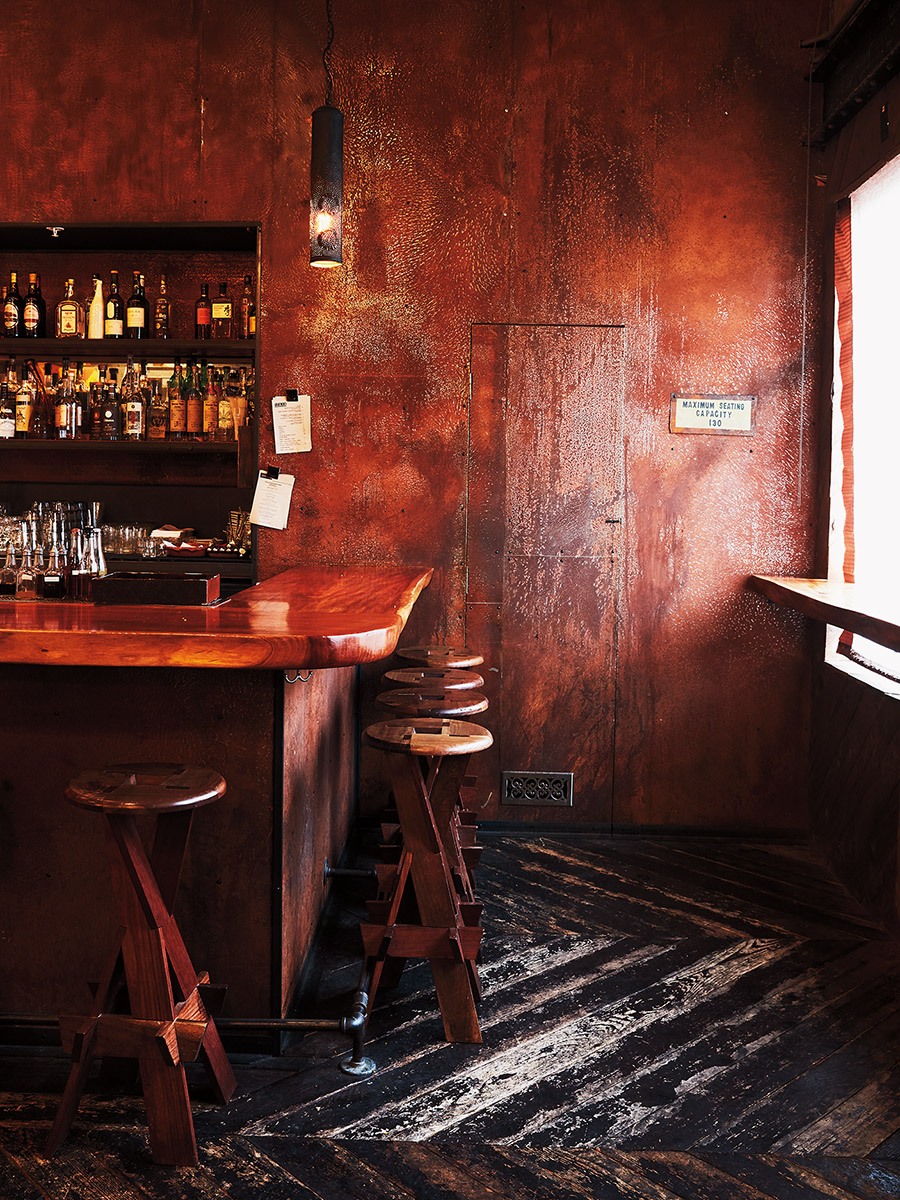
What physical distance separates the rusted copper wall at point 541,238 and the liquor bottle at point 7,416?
2.55 feet

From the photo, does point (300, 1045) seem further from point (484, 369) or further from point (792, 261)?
point (792, 261)

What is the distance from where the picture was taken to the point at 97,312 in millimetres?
4562

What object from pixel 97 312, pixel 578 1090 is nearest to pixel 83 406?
pixel 97 312

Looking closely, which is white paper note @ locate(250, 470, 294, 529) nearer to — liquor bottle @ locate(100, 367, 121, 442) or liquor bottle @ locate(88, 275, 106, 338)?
liquor bottle @ locate(100, 367, 121, 442)

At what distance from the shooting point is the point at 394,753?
2.53 metres

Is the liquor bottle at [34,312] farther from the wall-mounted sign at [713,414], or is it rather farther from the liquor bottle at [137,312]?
the wall-mounted sign at [713,414]

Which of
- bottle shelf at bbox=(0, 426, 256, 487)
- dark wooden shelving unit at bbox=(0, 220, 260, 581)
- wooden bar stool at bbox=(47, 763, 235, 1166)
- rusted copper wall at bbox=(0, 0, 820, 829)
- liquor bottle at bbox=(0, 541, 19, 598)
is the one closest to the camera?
wooden bar stool at bbox=(47, 763, 235, 1166)

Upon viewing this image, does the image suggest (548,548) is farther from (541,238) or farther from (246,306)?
(246,306)

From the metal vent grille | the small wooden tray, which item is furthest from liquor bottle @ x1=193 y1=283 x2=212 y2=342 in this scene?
the metal vent grille

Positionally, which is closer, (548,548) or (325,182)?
(325,182)

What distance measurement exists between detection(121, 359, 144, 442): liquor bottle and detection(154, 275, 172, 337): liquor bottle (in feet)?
0.61

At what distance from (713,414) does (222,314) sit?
2.14m

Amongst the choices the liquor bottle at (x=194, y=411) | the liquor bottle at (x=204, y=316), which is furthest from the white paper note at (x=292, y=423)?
the liquor bottle at (x=204, y=316)

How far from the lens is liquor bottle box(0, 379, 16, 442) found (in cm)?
451
